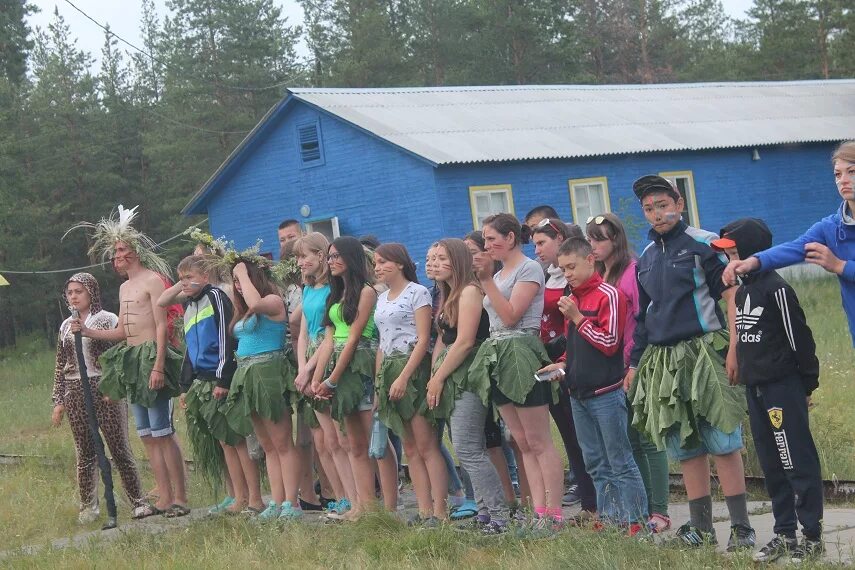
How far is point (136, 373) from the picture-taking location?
34.8 ft

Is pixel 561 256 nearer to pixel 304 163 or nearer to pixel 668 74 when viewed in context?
pixel 304 163

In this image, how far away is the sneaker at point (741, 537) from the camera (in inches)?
267

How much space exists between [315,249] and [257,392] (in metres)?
1.14

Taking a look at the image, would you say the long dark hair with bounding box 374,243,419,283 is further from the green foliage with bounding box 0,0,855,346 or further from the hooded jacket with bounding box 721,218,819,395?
the green foliage with bounding box 0,0,855,346

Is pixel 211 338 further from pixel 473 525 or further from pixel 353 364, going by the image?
pixel 473 525

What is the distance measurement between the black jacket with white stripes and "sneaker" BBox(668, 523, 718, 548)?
90 cm

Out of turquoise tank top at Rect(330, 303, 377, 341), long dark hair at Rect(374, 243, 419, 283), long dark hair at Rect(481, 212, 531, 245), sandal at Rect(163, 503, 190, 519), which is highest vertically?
long dark hair at Rect(481, 212, 531, 245)

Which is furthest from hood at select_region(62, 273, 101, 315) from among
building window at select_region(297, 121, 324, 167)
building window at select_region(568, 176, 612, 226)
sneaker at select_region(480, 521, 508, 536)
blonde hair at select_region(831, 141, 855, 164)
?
building window at select_region(297, 121, 324, 167)

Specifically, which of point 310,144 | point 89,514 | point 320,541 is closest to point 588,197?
point 310,144

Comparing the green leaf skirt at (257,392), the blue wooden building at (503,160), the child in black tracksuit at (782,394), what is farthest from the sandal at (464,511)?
the blue wooden building at (503,160)

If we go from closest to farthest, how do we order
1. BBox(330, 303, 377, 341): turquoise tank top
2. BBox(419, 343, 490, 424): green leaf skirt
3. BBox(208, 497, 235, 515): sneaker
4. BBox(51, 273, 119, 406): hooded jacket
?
BBox(419, 343, 490, 424): green leaf skirt
BBox(330, 303, 377, 341): turquoise tank top
BBox(208, 497, 235, 515): sneaker
BBox(51, 273, 119, 406): hooded jacket

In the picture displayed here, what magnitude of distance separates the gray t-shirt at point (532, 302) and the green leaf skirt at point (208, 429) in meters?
2.75

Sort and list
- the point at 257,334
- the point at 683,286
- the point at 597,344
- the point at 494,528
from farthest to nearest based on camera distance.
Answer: the point at 257,334
the point at 494,528
the point at 597,344
the point at 683,286

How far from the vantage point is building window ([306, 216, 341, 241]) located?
93.6 feet
